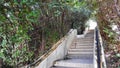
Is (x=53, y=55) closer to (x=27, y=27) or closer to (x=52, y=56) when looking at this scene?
(x=52, y=56)

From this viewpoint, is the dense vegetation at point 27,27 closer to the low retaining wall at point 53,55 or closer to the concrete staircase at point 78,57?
the low retaining wall at point 53,55

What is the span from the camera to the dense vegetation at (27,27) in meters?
3.55

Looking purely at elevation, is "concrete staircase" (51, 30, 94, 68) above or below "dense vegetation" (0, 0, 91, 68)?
below

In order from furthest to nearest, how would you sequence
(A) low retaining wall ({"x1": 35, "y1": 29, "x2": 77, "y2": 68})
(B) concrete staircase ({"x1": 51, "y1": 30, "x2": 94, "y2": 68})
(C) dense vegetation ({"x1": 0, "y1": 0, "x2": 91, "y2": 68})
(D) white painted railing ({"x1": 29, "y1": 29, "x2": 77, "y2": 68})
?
(B) concrete staircase ({"x1": 51, "y1": 30, "x2": 94, "y2": 68})
(A) low retaining wall ({"x1": 35, "y1": 29, "x2": 77, "y2": 68})
(D) white painted railing ({"x1": 29, "y1": 29, "x2": 77, "y2": 68})
(C) dense vegetation ({"x1": 0, "y1": 0, "x2": 91, "y2": 68})

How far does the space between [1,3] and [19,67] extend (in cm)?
437

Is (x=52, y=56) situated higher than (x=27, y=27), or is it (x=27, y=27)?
(x=27, y=27)

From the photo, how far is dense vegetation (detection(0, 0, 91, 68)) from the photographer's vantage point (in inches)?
140

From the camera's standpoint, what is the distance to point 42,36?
314 inches

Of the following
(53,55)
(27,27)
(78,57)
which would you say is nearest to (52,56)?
(53,55)

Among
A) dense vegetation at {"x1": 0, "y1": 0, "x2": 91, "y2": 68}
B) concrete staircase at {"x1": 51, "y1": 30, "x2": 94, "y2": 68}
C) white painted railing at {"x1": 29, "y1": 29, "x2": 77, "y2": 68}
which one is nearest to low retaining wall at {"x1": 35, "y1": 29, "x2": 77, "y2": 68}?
white painted railing at {"x1": 29, "y1": 29, "x2": 77, "y2": 68}

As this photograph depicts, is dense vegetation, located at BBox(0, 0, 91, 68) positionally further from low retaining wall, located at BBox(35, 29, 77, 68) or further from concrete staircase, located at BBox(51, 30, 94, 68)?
concrete staircase, located at BBox(51, 30, 94, 68)

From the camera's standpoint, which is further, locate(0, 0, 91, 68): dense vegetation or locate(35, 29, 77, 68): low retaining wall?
locate(35, 29, 77, 68): low retaining wall

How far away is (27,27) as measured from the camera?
4.10m

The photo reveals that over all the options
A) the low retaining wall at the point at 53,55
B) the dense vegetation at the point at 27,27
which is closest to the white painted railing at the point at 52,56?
the low retaining wall at the point at 53,55
